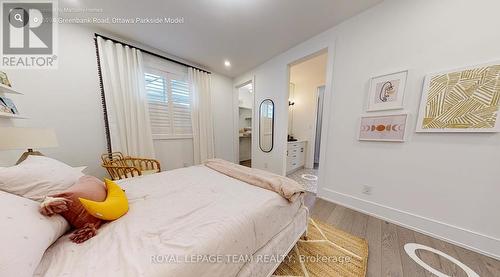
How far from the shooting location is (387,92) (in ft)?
5.64

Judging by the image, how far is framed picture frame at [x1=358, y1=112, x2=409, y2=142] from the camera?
1652mm

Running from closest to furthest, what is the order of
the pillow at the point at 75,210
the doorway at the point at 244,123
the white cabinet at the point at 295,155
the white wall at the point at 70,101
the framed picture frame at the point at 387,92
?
the pillow at the point at 75,210 → the framed picture frame at the point at 387,92 → the white wall at the point at 70,101 → the white cabinet at the point at 295,155 → the doorway at the point at 244,123

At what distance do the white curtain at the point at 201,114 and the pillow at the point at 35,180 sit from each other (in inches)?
88.7

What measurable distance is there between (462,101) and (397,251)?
4.89 feet

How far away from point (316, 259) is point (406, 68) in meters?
2.14

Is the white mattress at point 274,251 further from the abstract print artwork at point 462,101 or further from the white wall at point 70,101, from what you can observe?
the white wall at point 70,101

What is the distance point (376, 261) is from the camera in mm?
1271

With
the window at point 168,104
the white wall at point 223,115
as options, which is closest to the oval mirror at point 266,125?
the white wall at point 223,115

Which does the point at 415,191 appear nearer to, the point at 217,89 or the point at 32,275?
the point at 32,275

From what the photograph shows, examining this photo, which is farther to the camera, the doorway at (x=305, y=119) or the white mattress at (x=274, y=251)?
the doorway at (x=305, y=119)

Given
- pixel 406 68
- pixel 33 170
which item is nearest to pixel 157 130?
pixel 33 170

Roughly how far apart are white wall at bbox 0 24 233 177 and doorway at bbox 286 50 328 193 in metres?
3.43

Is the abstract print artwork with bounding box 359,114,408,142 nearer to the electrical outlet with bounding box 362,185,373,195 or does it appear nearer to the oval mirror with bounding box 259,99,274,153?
the electrical outlet with bounding box 362,185,373,195

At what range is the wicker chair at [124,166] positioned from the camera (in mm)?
1908
